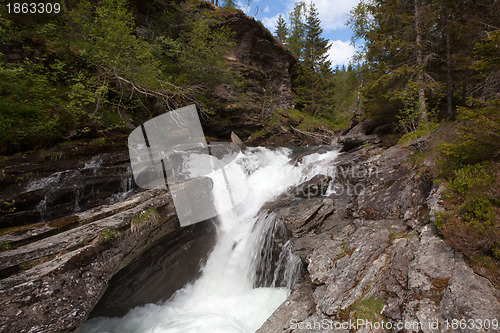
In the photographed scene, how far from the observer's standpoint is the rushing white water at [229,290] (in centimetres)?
556

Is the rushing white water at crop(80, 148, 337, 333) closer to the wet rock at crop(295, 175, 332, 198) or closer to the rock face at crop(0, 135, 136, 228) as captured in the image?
the wet rock at crop(295, 175, 332, 198)

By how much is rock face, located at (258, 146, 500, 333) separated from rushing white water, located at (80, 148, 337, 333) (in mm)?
980

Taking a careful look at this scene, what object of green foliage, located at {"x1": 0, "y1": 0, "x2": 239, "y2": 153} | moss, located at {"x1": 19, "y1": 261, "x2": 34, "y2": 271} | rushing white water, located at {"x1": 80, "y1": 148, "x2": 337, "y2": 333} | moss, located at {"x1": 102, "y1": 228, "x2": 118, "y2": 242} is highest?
green foliage, located at {"x1": 0, "y1": 0, "x2": 239, "y2": 153}

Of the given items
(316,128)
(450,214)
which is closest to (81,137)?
(450,214)

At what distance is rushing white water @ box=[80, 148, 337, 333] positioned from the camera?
5.56 metres

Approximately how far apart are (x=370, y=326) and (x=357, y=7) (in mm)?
28646

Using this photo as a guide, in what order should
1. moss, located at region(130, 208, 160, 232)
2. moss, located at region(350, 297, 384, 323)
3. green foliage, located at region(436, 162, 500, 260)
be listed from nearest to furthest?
green foliage, located at region(436, 162, 500, 260) < moss, located at region(350, 297, 384, 323) < moss, located at region(130, 208, 160, 232)

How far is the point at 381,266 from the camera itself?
12.6 ft

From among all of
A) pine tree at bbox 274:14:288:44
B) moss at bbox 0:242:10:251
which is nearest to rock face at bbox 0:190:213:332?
moss at bbox 0:242:10:251

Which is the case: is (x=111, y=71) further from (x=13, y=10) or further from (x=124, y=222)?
(x=124, y=222)

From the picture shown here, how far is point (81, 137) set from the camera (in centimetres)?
932

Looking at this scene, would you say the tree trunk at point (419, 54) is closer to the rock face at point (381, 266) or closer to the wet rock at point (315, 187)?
the rock face at point (381, 266)

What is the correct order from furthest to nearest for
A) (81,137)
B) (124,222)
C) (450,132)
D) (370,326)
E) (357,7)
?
(357,7)
(81,137)
(450,132)
(124,222)
(370,326)

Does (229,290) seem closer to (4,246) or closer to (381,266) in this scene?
(381,266)
